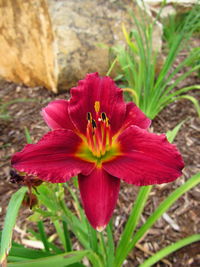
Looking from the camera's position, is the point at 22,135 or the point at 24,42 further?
the point at 24,42

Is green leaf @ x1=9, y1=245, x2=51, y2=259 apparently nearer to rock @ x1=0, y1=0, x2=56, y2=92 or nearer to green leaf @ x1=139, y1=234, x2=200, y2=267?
green leaf @ x1=139, y1=234, x2=200, y2=267

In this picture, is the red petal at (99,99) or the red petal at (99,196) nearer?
the red petal at (99,196)

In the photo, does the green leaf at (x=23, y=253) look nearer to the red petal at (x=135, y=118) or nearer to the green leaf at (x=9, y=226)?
the green leaf at (x=9, y=226)

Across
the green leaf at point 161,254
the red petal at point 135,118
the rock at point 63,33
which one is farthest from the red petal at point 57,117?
the rock at point 63,33

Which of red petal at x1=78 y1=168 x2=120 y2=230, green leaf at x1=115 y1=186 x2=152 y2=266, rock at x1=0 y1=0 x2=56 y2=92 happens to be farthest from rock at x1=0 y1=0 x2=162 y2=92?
red petal at x1=78 y1=168 x2=120 y2=230

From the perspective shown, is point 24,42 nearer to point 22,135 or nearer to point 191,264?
point 22,135

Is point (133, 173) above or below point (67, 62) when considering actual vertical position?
above

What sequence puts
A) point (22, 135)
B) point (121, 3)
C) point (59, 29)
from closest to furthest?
point (22, 135)
point (59, 29)
point (121, 3)

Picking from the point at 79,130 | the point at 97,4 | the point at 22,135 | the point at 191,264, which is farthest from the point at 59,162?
the point at 97,4
